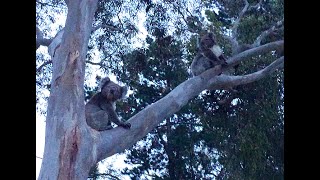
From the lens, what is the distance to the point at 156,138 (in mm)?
12969

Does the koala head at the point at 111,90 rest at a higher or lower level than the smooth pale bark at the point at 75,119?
higher

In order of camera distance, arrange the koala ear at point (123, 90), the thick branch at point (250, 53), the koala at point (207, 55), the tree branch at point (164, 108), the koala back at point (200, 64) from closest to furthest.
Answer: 1. the tree branch at point (164, 108)
2. the koala ear at point (123, 90)
3. the thick branch at point (250, 53)
4. the koala at point (207, 55)
5. the koala back at point (200, 64)

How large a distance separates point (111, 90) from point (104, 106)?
0.24 metres

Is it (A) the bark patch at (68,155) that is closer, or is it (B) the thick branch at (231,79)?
(A) the bark patch at (68,155)

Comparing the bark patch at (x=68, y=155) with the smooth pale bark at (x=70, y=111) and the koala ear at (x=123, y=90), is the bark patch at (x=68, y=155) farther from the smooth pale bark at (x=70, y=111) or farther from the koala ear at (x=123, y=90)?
the koala ear at (x=123, y=90)

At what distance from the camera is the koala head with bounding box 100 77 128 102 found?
6875 millimetres

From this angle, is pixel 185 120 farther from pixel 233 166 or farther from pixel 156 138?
pixel 233 166

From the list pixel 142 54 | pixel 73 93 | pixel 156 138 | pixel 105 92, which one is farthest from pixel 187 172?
pixel 73 93

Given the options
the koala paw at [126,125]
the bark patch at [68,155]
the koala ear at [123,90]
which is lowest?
the bark patch at [68,155]

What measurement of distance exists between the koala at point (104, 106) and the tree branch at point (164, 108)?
35 cm

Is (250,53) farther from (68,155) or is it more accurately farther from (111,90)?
(68,155)

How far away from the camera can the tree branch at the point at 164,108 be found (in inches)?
248

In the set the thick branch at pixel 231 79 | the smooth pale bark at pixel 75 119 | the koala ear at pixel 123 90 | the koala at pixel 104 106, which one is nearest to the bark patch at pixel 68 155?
the smooth pale bark at pixel 75 119
